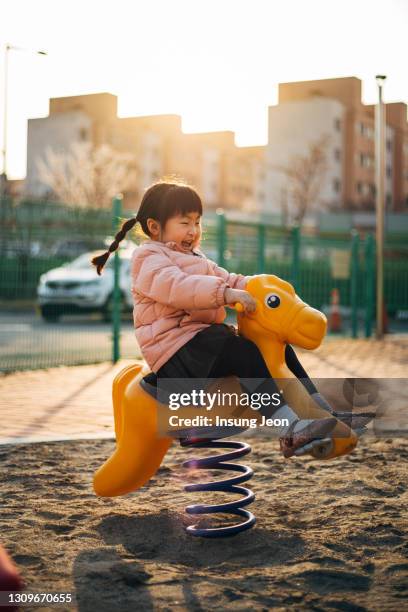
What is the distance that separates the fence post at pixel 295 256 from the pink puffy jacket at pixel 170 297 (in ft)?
37.6

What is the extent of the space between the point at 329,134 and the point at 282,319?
5843cm

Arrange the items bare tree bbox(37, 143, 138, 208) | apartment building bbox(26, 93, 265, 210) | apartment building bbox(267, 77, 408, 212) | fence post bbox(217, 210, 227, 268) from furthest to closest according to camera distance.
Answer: apartment building bbox(26, 93, 265, 210)
apartment building bbox(267, 77, 408, 212)
bare tree bbox(37, 143, 138, 208)
fence post bbox(217, 210, 227, 268)

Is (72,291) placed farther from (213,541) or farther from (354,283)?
(213,541)

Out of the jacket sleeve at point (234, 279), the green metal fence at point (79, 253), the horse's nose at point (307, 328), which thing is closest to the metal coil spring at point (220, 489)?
the horse's nose at point (307, 328)

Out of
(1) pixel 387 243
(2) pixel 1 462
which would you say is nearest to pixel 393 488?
(2) pixel 1 462

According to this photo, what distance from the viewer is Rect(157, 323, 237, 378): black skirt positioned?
353 centimetres

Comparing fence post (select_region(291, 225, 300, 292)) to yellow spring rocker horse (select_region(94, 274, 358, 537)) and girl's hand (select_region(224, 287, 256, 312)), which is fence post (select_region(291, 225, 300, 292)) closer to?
yellow spring rocker horse (select_region(94, 274, 358, 537))

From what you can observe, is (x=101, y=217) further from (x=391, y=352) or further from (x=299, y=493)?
(x=299, y=493)

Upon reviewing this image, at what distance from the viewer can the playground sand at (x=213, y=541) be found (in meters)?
2.98

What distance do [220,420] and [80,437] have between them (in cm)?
249

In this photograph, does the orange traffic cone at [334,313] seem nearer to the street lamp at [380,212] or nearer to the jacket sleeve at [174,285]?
the street lamp at [380,212]

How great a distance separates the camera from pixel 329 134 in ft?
197

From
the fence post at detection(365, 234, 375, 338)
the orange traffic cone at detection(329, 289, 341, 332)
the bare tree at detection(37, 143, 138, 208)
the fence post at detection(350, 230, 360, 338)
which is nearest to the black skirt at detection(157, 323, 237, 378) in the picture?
the orange traffic cone at detection(329, 289, 341, 332)

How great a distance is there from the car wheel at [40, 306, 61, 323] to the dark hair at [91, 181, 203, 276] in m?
7.00
